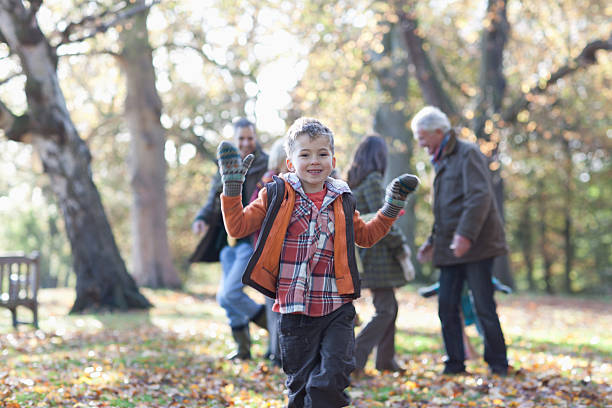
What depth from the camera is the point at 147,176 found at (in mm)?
19234

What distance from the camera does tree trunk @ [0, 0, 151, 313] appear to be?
38.3 ft

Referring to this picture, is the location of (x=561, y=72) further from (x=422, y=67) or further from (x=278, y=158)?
(x=278, y=158)

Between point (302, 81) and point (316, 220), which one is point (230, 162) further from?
point (302, 81)

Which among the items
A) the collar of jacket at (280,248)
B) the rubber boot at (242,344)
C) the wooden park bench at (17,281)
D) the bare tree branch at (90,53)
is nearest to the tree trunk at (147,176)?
the bare tree branch at (90,53)

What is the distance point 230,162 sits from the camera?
3.38 metres

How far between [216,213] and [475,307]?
263 cm

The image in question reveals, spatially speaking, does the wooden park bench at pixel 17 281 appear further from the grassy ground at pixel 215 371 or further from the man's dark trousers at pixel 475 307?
the man's dark trousers at pixel 475 307

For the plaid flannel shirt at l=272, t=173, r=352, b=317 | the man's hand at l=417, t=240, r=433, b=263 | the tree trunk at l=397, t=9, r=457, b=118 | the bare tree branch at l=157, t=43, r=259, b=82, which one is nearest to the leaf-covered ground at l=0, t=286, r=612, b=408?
the man's hand at l=417, t=240, r=433, b=263

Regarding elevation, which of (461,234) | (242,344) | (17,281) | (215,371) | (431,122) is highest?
(431,122)

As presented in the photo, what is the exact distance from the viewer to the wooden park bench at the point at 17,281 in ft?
30.5

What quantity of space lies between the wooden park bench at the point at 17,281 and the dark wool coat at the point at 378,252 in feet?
18.7

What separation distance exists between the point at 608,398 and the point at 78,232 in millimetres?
9840

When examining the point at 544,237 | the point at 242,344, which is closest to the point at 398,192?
the point at 242,344

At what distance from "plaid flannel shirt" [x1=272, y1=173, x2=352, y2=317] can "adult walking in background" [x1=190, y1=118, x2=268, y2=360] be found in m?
2.64
